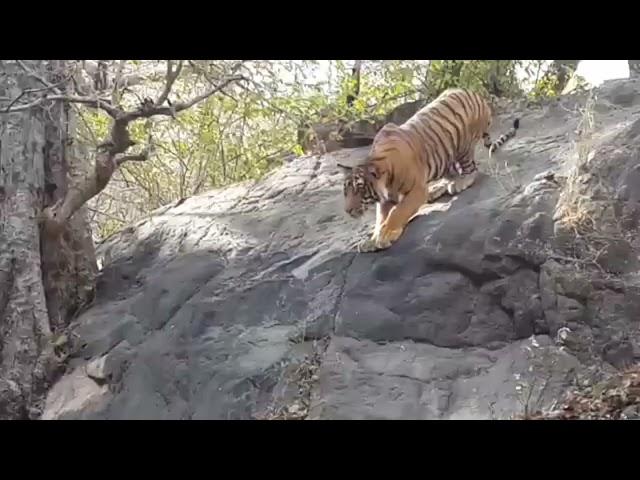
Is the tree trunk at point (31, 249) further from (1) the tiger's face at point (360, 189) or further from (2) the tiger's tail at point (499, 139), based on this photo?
(2) the tiger's tail at point (499, 139)

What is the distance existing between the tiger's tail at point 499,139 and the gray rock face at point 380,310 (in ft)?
0.13

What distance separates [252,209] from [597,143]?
Answer: 169 cm

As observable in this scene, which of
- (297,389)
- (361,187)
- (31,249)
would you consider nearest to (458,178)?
(361,187)

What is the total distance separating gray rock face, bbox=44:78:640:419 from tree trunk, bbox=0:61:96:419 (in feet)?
0.40

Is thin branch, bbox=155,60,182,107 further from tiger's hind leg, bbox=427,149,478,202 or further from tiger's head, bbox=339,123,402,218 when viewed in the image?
Result: tiger's hind leg, bbox=427,149,478,202

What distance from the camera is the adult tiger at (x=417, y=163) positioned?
3.13 meters

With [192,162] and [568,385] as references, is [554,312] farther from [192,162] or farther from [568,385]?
[192,162]

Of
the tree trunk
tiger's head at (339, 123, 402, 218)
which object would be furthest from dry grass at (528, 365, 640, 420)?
the tree trunk

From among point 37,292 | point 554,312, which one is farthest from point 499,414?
point 37,292

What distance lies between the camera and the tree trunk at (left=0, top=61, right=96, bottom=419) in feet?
10.5

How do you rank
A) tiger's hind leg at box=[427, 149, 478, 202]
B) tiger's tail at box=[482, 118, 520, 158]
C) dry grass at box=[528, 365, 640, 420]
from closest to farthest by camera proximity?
dry grass at box=[528, 365, 640, 420]
tiger's hind leg at box=[427, 149, 478, 202]
tiger's tail at box=[482, 118, 520, 158]

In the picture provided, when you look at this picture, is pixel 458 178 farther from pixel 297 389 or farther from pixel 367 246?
pixel 297 389

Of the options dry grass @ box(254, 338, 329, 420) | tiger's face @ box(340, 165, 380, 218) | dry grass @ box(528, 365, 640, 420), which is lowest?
dry grass @ box(254, 338, 329, 420)

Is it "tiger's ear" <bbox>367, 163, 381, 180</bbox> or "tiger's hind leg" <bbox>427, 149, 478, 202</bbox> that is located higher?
"tiger's ear" <bbox>367, 163, 381, 180</bbox>
